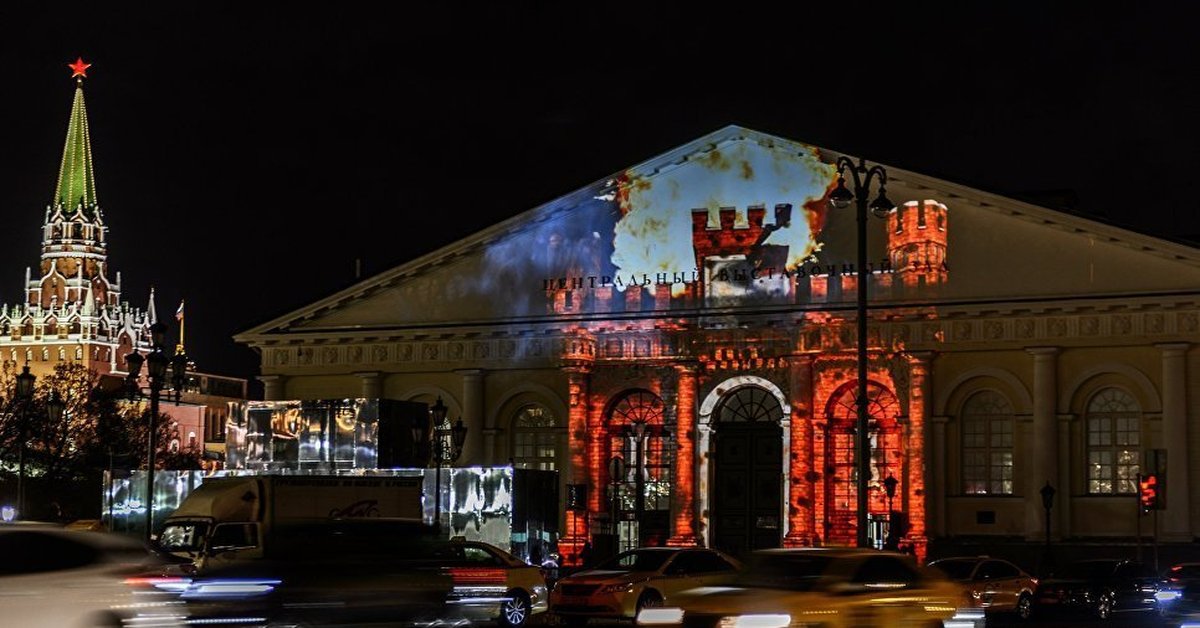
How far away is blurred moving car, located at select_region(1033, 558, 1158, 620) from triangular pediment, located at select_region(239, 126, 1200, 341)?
12503 millimetres

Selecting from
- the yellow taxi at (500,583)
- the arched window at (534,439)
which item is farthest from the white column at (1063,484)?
the yellow taxi at (500,583)

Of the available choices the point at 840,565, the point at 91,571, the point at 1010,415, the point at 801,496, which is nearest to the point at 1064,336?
the point at 1010,415

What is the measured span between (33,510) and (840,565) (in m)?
74.8

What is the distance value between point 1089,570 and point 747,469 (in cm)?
Answer: 1736

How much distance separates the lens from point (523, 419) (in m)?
61.7

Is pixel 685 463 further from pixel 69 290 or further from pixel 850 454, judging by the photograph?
pixel 69 290

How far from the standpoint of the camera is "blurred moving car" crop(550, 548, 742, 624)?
33531mm

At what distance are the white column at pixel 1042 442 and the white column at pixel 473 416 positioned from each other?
58.0ft

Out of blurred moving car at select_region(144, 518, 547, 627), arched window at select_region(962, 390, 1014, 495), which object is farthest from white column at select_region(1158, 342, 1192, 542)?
blurred moving car at select_region(144, 518, 547, 627)

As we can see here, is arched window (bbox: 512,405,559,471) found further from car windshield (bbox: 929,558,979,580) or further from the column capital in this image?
car windshield (bbox: 929,558,979,580)

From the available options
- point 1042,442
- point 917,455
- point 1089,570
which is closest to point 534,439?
point 917,455

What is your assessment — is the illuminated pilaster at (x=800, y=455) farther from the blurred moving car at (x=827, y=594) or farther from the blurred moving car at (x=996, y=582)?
the blurred moving car at (x=827, y=594)

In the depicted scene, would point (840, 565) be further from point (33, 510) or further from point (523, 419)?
point (33, 510)

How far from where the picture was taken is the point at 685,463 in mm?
58219
